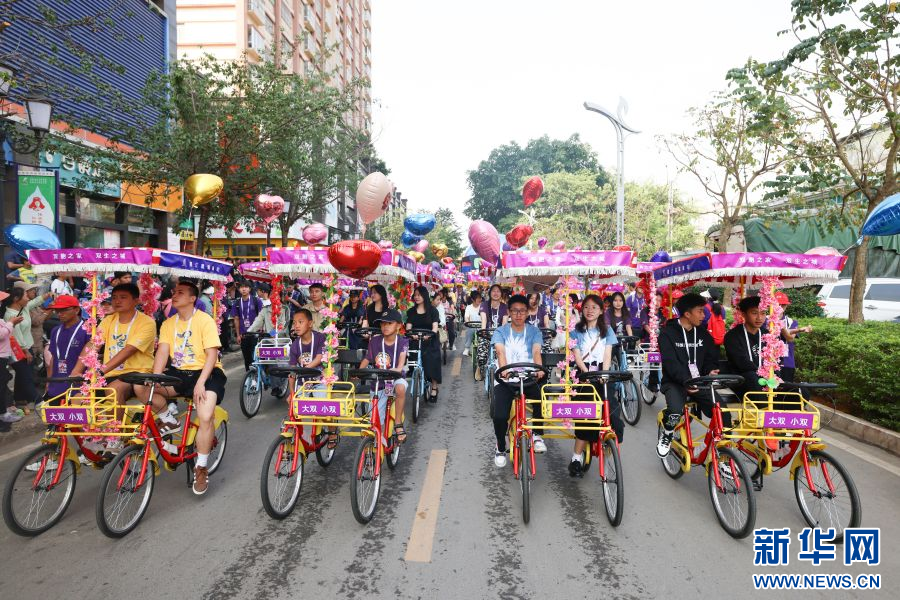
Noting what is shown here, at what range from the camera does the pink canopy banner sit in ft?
15.4

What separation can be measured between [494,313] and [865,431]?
6264 millimetres

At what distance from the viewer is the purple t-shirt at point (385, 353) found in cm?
633

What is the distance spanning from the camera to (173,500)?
16.0 feet

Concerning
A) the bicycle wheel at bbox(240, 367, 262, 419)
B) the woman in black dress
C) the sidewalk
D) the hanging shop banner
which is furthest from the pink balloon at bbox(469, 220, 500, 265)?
the hanging shop banner

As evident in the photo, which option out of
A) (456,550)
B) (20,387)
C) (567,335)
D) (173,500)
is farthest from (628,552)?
A: (20,387)

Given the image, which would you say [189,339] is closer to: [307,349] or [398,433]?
[307,349]

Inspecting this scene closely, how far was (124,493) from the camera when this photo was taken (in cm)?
427

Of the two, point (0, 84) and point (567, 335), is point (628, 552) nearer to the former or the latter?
point (567, 335)

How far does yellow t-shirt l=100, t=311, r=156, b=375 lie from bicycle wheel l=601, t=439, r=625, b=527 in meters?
4.35

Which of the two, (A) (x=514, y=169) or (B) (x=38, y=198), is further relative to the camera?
(A) (x=514, y=169)

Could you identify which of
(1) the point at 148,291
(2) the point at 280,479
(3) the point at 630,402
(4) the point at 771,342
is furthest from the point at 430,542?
(3) the point at 630,402

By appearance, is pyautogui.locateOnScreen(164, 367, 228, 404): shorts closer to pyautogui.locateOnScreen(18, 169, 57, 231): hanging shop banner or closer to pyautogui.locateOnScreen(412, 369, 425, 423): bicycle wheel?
pyautogui.locateOnScreen(412, 369, 425, 423): bicycle wheel

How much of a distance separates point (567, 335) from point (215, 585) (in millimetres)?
3726

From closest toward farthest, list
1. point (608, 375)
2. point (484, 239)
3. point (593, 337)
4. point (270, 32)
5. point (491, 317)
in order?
point (608, 375)
point (593, 337)
point (484, 239)
point (491, 317)
point (270, 32)
